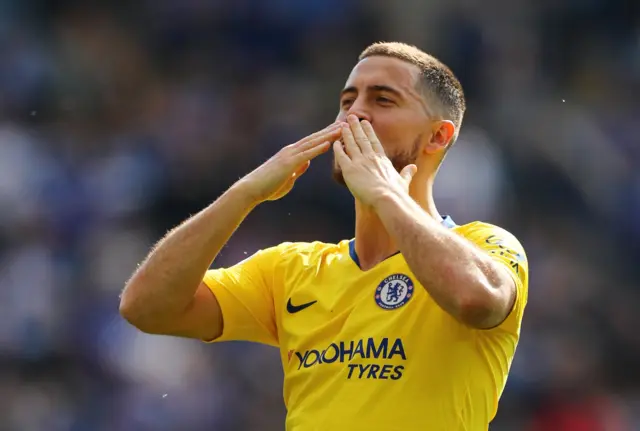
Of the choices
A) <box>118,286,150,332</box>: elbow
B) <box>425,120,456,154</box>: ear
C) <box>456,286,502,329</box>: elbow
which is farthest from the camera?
<box>425,120,456,154</box>: ear

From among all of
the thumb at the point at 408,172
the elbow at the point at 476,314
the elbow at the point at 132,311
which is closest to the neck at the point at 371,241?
the thumb at the point at 408,172

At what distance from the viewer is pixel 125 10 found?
42.4 ft

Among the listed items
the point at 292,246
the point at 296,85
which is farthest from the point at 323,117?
the point at 292,246

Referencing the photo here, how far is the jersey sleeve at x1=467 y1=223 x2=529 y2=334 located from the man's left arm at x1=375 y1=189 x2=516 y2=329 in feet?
0.30

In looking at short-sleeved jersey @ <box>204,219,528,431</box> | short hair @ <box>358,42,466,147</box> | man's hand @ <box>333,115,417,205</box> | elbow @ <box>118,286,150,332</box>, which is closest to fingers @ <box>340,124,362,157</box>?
man's hand @ <box>333,115,417,205</box>

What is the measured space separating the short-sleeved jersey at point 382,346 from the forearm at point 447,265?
60 millimetres

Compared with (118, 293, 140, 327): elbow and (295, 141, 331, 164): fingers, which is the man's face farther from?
(118, 293, 140, 327): elbow

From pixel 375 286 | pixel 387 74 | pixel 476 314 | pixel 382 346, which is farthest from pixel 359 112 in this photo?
pixel 476 314

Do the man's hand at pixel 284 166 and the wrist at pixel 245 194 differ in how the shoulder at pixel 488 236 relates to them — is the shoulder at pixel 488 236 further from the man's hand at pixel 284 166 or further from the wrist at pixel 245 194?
the wrist at pixel 245 194

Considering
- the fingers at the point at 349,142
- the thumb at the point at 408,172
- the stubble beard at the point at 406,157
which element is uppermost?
the fingers at the point at 349,142

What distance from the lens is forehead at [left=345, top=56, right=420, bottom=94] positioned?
17.0 feet

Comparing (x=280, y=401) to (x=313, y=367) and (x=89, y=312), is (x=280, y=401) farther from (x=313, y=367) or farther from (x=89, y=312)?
(x=313, y=367)

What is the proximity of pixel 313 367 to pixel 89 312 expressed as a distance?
593 cm

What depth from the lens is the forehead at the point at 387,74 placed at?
5.18 m
